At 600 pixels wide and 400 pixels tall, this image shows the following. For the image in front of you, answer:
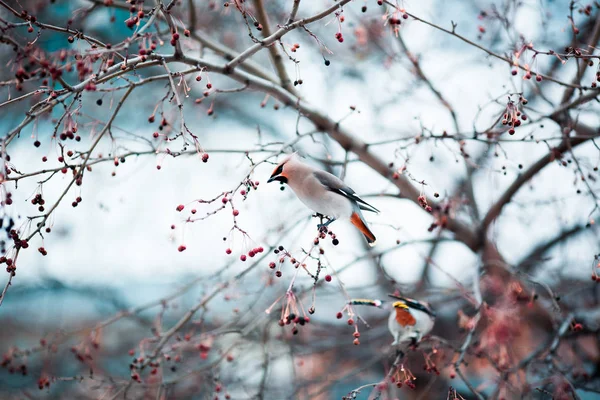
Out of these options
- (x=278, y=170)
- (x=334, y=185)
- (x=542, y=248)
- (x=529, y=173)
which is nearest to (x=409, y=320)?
(x=334, y=185)

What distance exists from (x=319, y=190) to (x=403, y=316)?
1.17 metres

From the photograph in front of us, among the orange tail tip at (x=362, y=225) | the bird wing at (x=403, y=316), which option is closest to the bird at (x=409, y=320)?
the bird wing at (x=403, y=316)

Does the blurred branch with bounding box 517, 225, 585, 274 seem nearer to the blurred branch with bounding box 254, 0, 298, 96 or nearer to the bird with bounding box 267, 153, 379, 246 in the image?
the blurred branch with bounding box 254, 0, 298, 96

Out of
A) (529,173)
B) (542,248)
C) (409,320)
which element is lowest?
(409,320)

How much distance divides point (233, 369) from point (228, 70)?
2.95 m

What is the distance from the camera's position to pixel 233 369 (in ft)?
15.9

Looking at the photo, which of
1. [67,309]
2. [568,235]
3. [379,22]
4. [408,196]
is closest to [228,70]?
[408,196]

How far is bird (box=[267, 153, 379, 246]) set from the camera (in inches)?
98.0

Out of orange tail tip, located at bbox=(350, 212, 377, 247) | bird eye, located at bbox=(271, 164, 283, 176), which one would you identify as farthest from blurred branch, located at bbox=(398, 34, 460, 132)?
bird eye, located at bbox=(271, 164, 283, 176)

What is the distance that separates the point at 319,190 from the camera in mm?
2498

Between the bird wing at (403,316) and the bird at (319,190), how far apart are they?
80cm

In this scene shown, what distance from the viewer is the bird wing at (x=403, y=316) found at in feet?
10.4

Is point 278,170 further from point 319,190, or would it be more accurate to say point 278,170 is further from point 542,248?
point 542,248

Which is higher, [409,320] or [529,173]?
[529,173]
